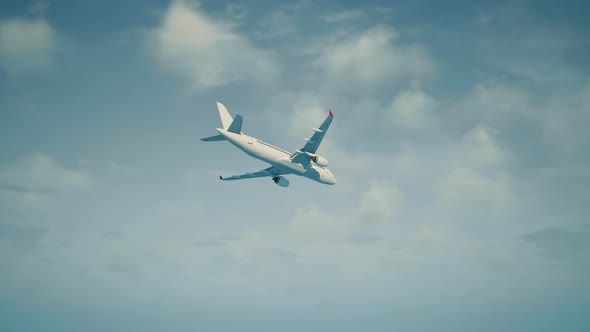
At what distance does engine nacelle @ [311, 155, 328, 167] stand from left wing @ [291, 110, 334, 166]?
1.08 meters

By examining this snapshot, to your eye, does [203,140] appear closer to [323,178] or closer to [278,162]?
[278,162]

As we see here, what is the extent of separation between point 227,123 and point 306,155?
1438 cm

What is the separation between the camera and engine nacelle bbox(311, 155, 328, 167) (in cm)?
6200

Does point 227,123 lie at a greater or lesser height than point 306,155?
greater

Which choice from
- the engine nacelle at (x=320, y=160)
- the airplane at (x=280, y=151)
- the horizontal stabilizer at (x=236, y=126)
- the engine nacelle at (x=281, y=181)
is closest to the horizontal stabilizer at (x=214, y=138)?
the airplane at (x=280, y=151)

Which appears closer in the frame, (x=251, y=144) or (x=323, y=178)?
(x=251, y=144)

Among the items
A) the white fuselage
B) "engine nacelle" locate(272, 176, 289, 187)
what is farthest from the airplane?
"engine nacelle" locate(272, 176, 289, 187)

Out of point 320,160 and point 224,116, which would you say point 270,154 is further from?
point 224,116

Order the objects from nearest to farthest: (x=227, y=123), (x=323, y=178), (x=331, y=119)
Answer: (x=331, y=119) → (x=227, y=123) → (x=323, y=178)

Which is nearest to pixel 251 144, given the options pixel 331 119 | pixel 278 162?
pixel 278 162

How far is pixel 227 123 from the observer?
6469 cm

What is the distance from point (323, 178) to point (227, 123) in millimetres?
19036

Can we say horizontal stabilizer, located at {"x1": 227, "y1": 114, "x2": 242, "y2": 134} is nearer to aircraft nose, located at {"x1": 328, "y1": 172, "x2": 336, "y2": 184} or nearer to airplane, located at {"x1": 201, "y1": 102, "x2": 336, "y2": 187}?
airplane, located at {"x1": 201, "y1": 102, "x2": 336, "y2": 187}

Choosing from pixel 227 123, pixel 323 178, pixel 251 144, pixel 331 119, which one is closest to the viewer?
pixel 331 119
